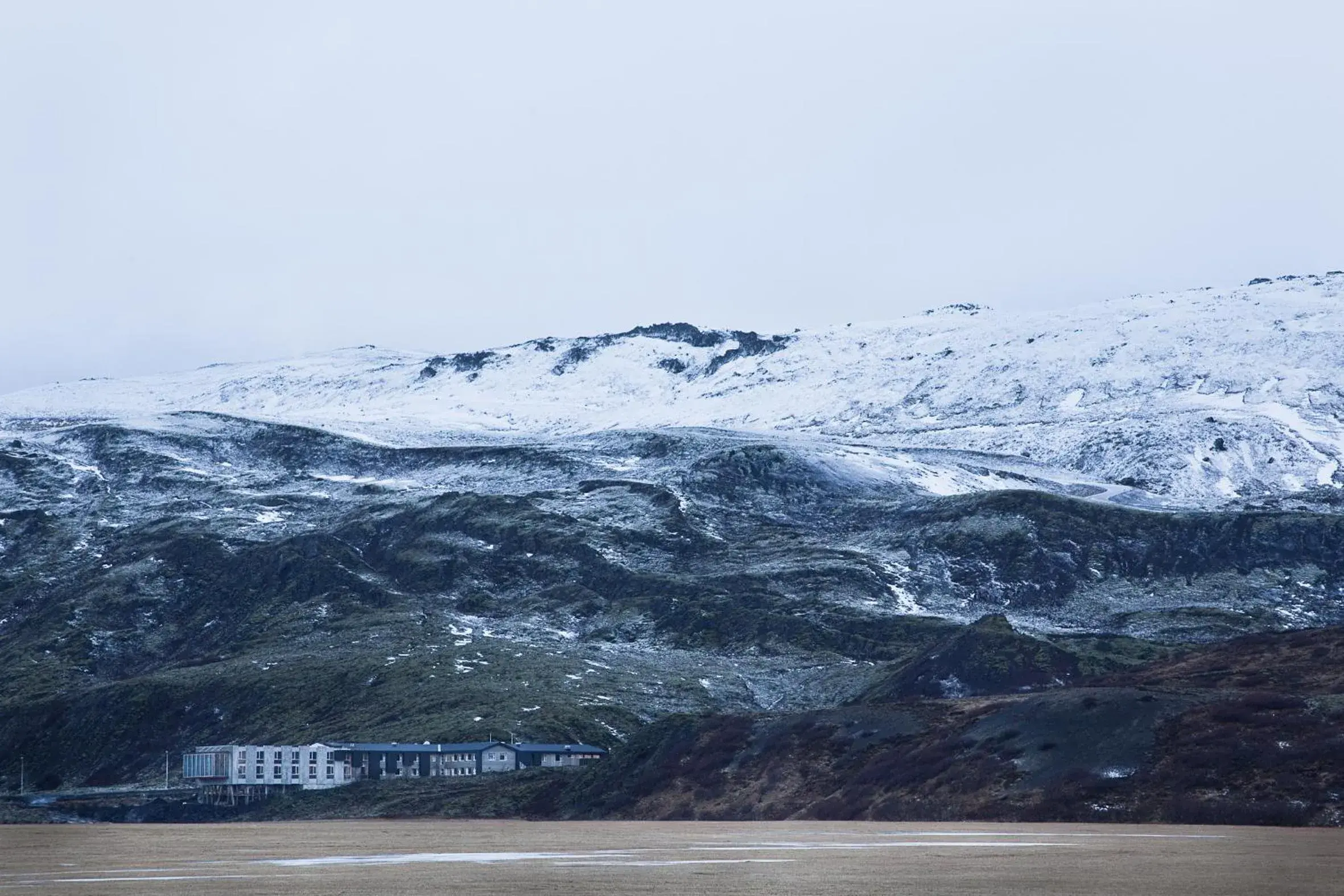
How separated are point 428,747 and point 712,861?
335ft

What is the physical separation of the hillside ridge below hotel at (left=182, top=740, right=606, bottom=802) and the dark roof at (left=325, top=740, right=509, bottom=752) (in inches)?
1.9

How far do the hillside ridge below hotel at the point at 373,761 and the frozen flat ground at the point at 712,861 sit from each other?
65740 millimetres

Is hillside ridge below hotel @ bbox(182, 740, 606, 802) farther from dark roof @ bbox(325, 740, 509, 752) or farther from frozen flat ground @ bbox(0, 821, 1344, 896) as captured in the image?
frozen flat ground @ bbox(0, 821, 1344, 896)

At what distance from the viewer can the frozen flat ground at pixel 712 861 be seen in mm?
47938

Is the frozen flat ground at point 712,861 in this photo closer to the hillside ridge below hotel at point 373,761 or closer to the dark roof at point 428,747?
the hillside ridge below hotel at point 373,761

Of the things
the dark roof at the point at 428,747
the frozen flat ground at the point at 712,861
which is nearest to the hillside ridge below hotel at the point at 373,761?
the dark roof at the point at 428,747

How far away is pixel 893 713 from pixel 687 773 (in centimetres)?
1401

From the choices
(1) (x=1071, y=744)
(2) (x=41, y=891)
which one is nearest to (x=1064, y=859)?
(2) (x=41, y=891)

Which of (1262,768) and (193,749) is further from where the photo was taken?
(193,749)

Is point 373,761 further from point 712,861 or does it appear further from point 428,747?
point 712,861

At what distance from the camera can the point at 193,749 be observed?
19238 cm

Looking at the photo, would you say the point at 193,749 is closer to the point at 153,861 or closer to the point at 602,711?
the point at 602,711

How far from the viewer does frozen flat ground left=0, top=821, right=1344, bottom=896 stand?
47.9 m

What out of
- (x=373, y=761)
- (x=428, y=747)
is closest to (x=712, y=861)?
(x=428, y=747)
